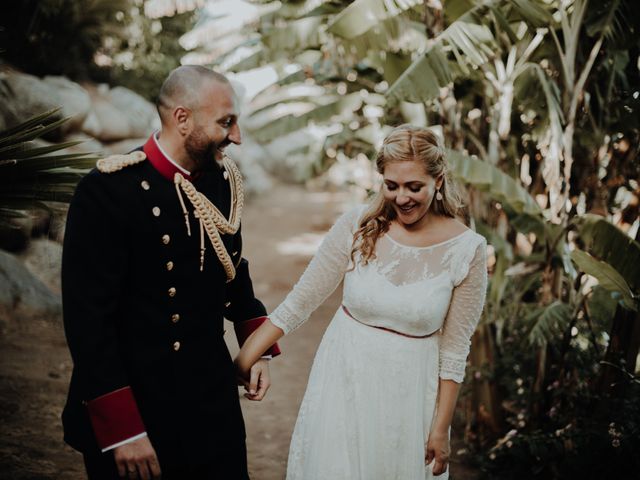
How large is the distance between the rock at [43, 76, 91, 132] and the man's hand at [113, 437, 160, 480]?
9.09 m

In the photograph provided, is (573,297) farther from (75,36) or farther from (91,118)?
(75,36)

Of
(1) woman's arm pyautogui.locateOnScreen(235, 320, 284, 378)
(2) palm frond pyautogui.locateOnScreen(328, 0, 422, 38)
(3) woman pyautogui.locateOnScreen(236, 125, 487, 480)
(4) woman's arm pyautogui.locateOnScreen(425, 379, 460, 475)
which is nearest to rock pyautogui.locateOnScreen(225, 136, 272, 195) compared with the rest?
(2) palm frond pyautogui.locateOnScreen(328, 0, 422, 38)

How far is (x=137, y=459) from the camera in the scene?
2.06 m

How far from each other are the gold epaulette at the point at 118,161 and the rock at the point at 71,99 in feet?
28.7

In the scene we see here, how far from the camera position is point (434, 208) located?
8.38ft

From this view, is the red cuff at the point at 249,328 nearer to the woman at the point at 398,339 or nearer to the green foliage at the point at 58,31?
the woman at the point at 398,339

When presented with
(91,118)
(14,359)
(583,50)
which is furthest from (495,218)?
(91,118)

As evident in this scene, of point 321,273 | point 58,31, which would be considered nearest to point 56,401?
point 321,273

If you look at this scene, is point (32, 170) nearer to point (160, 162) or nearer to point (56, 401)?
point (160, 162)

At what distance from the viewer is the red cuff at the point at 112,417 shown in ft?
6.72

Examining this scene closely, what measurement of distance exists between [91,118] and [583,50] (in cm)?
882

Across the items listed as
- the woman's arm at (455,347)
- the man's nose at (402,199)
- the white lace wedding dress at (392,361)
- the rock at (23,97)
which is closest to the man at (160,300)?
the white lace wedding dress at (392,361)

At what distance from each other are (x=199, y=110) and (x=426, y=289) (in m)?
1.01

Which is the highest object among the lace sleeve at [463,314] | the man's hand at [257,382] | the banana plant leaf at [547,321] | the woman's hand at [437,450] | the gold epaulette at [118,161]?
the gold epaulette at [118,161]
